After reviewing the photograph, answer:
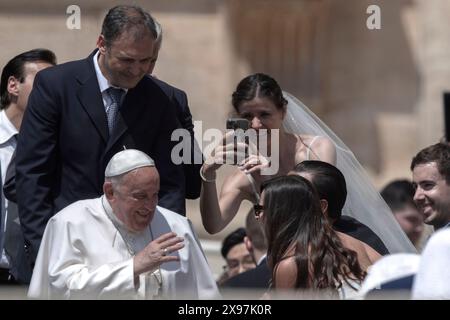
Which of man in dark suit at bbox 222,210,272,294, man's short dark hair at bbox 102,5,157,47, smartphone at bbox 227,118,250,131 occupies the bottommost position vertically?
man in dark suit at bbox 222,210,272,294

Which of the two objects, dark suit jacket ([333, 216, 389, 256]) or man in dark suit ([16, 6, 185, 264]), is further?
dark suit jacket ([333, 216, 389, 256])

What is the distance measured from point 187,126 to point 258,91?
359mm

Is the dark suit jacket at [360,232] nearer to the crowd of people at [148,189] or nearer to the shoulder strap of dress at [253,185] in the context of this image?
the crowd of people at [148,189]

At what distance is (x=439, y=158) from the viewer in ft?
20.6

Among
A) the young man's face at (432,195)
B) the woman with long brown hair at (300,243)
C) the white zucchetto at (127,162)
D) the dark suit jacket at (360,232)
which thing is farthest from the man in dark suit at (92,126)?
the young man's face at (432,195)

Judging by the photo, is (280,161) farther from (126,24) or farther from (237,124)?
(126,24)

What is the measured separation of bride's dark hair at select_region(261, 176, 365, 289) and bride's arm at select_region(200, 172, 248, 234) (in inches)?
41.3

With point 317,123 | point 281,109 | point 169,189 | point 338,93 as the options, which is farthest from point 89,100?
point 338,93

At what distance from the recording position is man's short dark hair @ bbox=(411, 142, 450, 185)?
625cm

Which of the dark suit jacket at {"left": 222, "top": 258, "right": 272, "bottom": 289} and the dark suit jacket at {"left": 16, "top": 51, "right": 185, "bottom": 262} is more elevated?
the dark suit jacket at {"left": 16, "top": 51, "right": 185, "bottom": 262}

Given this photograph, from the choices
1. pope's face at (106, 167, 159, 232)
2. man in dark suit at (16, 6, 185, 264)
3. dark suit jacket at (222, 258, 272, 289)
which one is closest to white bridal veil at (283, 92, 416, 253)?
dark suit jacket at (222, 258, 272, 289)

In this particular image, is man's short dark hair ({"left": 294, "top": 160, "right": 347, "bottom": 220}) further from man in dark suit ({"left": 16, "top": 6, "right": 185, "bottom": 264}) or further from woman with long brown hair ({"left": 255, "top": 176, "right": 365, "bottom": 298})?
man in dark suit ({"left": 16, "top": 6, "right": 185, "bottom": 264})

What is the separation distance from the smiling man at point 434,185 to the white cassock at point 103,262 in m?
1.04

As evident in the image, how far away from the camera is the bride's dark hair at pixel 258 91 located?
652 centimetres
